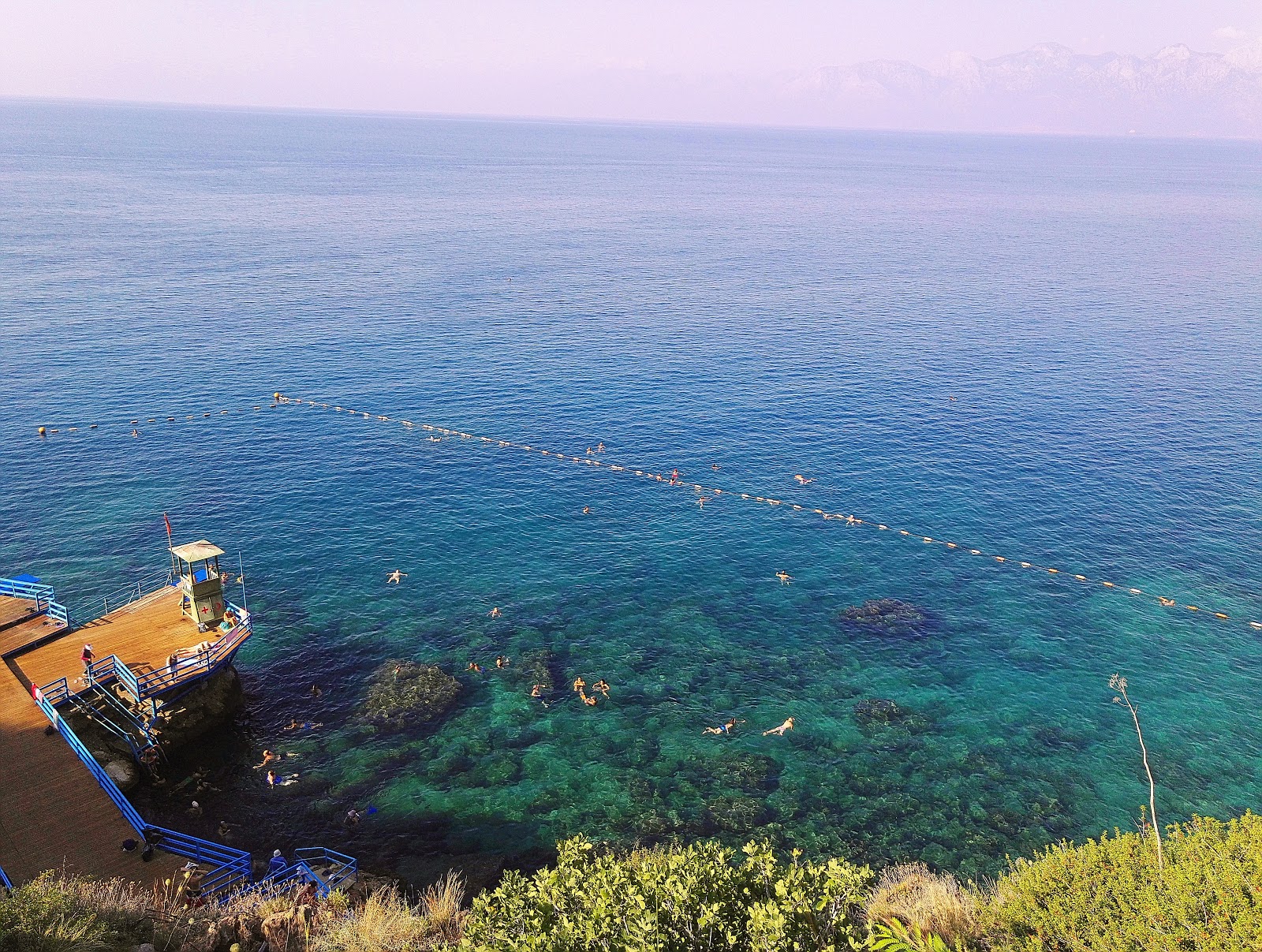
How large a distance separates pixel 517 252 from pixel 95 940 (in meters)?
152

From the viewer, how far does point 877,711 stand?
154 feet

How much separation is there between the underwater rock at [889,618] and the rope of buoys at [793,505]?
1003cm

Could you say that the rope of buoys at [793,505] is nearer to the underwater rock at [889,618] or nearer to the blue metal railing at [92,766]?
the underwater rock at [889,618]

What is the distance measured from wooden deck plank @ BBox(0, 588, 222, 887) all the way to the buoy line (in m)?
39.8

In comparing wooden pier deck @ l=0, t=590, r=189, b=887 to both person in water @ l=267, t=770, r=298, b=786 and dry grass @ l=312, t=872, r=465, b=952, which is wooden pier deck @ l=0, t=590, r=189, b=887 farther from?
dry grass @ l=312, t=872, r=465, b=952

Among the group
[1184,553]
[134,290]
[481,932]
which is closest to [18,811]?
[481,932]

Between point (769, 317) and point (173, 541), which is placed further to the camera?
point (769, 317)

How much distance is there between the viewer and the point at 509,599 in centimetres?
5650

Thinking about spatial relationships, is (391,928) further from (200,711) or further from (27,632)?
(27,632)

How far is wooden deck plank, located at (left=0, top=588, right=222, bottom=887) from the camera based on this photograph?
1211 inches

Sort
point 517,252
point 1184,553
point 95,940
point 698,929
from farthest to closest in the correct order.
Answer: point 517,252, point 1184,553, point 95,940, point 698,929

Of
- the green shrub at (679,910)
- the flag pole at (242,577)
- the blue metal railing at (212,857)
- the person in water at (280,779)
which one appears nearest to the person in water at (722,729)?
the person in water at (280,779)

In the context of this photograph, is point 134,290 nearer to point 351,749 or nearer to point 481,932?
point 351,749

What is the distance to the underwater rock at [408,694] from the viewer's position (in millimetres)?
45188
